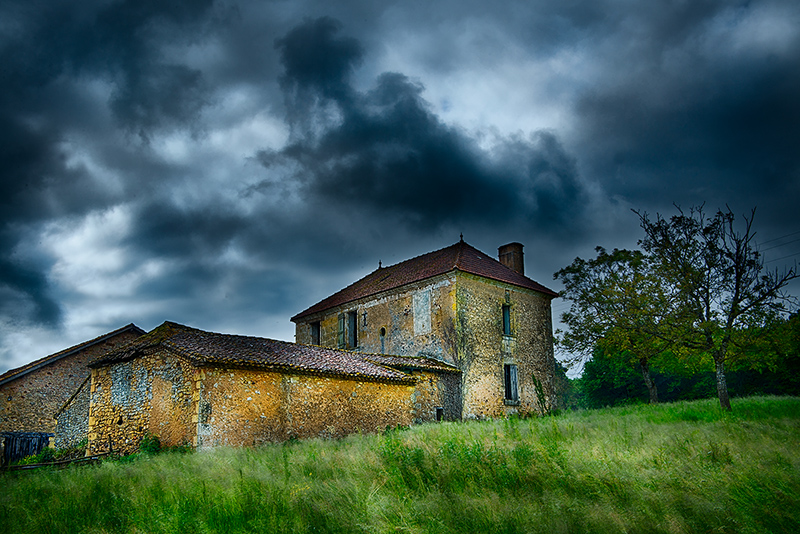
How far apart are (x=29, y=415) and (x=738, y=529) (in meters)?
24.1

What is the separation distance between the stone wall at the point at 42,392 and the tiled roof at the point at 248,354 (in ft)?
23.0

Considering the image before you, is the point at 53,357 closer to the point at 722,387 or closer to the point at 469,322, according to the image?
the point at 469,322

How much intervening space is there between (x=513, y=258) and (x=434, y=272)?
6311 millimetres

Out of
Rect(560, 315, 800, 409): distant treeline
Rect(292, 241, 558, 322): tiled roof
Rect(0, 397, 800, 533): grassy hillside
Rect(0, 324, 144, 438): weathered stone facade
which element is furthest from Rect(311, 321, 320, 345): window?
Rect(0, 397, 800, 533): grassy hillside

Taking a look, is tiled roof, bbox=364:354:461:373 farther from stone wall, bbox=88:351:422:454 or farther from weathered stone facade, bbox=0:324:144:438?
weathered stone facade, bbox=0:324:144:438

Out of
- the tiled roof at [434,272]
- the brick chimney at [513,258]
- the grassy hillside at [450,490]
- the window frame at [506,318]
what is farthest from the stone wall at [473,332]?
the grassy hillside at [450,490]

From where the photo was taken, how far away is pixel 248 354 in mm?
14898

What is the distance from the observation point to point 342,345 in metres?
25.9

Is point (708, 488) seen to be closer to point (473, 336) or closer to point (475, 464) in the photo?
point (475, 464)

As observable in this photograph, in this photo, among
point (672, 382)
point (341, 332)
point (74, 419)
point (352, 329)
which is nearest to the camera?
point (74, 419)

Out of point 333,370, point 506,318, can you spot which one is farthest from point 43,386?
point 506,318

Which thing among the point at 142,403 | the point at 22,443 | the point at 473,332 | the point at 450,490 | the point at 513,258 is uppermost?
the point at 513,258

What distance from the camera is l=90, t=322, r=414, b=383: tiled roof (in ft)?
45.5

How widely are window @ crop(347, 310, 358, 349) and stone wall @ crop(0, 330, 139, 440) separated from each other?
1129cm
